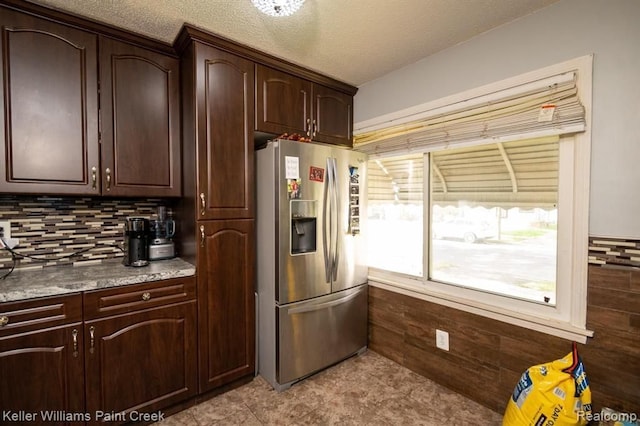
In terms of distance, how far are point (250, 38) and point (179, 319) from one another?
185 centimetres

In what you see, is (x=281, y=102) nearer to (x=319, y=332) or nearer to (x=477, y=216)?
(x=477, y=216)

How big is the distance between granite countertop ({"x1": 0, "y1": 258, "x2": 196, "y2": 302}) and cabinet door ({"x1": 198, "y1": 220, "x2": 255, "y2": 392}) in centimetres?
16

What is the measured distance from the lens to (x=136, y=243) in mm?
1920

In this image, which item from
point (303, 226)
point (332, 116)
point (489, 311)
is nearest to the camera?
point (489, 311)

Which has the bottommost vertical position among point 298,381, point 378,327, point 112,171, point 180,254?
point 298,381

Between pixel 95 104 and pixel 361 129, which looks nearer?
pixel 95 104

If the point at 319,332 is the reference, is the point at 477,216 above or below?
above

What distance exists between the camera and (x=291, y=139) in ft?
7.02

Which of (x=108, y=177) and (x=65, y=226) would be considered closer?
(x=108, y=177)

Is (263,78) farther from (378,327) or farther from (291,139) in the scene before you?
(378,327)

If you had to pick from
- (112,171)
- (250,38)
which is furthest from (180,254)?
(250,38)

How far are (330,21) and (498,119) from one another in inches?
46.1

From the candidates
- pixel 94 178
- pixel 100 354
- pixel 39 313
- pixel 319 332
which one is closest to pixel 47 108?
pixel 94 178

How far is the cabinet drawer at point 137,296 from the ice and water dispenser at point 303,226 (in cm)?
73
